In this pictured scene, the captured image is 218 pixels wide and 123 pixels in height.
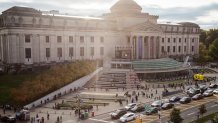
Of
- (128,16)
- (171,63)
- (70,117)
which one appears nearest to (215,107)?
(70,117)

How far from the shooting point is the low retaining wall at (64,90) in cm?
6569

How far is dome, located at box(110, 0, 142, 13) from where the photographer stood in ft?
375

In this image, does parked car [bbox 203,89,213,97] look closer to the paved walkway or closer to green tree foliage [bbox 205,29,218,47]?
the paved walkway

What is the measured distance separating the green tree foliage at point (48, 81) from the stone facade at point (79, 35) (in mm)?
12252

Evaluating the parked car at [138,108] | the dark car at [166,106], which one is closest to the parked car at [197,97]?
the dark car at [166,106]

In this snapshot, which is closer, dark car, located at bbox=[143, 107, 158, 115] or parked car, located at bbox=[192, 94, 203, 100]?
dark car, located at bbox=[143, 107, 158, 115]

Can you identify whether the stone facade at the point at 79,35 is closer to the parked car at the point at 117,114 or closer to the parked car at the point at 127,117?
the parked car at the point at 117,114

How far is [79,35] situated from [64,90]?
30375 mm

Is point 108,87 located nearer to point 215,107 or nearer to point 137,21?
point 215,107

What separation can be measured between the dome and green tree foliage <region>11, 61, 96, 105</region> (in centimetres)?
3388

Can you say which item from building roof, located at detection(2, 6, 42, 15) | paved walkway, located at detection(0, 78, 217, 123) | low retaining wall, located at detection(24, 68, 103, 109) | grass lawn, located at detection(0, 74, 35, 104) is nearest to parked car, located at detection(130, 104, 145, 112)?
paved walkway, located at detection(0, 78, 217, 123)

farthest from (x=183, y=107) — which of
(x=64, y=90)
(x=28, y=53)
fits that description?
(x=28, y=53)

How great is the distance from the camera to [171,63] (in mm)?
104688

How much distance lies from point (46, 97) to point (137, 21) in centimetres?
5619
